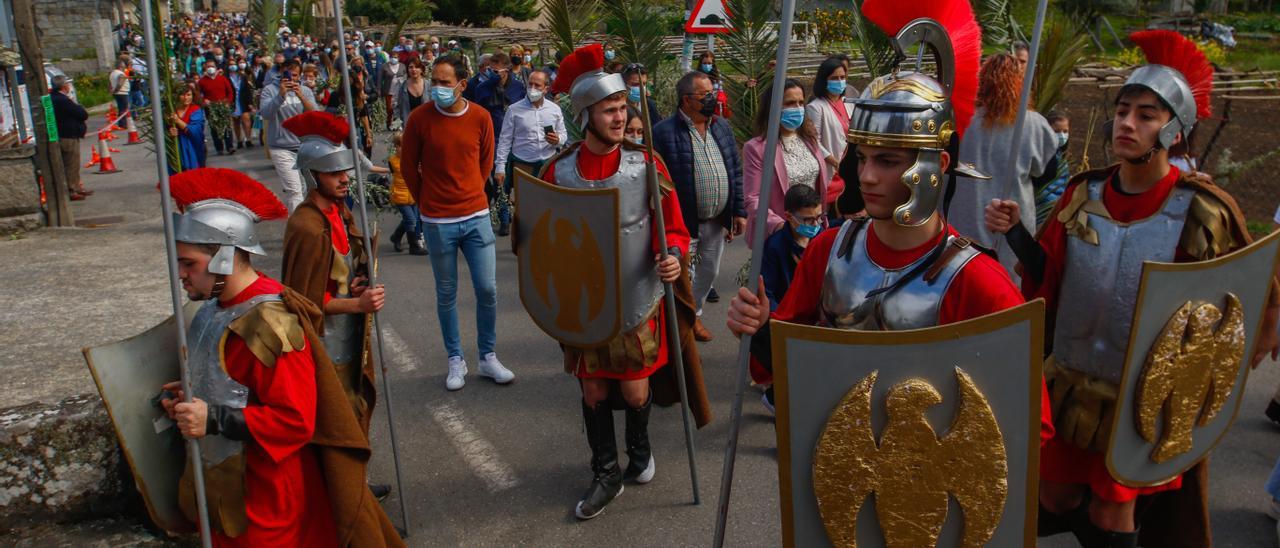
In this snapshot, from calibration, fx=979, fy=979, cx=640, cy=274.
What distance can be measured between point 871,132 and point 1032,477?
86 centimetres

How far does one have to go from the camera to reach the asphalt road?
163 inches

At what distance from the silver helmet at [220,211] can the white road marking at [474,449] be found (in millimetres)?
2030

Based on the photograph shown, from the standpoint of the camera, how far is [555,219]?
13.2 feet

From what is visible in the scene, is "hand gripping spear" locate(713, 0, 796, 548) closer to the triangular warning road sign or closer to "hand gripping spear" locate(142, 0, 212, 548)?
"hand gripping spear" locate(142, 0, 212, 548)

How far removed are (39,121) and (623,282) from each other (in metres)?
7.55

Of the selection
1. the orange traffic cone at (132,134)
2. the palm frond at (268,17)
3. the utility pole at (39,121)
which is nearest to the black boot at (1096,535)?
the utility pole at (39,121)

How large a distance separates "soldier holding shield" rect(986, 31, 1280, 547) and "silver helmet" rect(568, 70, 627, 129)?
1597 mm

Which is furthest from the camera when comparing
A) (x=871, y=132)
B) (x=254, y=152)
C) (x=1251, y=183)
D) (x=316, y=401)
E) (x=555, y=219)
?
(x=254, y=152)

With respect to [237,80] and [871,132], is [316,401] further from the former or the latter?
[237,80]

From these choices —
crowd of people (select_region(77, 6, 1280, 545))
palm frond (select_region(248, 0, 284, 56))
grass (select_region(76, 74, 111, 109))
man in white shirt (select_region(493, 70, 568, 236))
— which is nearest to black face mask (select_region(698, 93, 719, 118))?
crowd of people (select_region(77, 6, 1280, 545))

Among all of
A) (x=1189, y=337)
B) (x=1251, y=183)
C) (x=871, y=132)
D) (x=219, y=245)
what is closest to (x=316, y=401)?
(x=219, y=245)

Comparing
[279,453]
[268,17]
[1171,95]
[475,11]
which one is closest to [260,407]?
[279,453]

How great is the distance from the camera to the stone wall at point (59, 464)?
11.9 feet

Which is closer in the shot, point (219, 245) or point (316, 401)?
point (219, 245)
